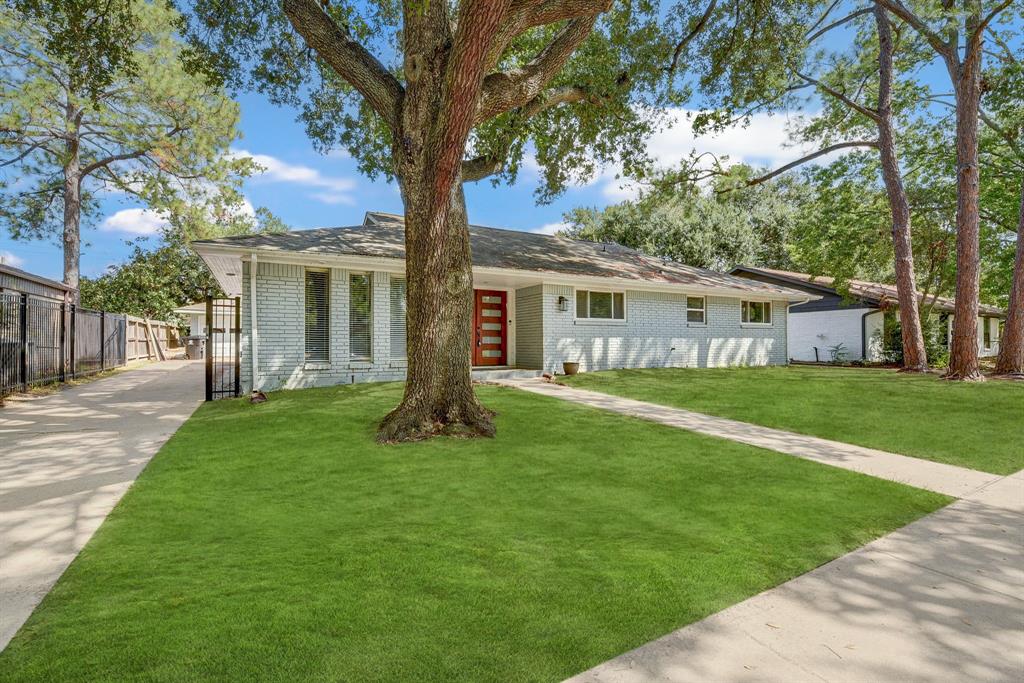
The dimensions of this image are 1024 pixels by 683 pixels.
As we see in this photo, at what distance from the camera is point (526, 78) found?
741 centimetres

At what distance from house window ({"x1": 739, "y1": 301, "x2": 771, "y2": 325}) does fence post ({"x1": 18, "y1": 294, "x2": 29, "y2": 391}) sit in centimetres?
1952

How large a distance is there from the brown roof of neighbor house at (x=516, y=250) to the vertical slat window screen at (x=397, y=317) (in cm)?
81

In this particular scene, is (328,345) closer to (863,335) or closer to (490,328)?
(490,328)

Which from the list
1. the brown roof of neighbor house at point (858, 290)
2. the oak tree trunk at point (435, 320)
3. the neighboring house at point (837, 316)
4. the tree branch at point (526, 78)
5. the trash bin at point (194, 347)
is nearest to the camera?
the oak tree trunk at point (435, 320)

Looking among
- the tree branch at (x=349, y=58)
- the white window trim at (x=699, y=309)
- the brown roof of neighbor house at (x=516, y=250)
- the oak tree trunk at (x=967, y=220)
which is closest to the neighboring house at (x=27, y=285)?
the brown roof of neighbor house at (x=516, y=250)

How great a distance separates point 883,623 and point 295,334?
10.6 metres

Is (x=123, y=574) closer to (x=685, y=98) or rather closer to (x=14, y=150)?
(x=685, y=98)

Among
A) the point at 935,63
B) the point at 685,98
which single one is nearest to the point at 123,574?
the point at 685,98

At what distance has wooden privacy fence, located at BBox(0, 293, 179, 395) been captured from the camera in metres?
10.4

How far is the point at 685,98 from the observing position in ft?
44.7

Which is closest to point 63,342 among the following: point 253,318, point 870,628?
point 253,318

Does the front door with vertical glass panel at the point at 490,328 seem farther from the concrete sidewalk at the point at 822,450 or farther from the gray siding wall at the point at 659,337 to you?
the concrete sidewalk at the point at 822,450

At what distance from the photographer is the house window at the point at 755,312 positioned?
57.7 feet

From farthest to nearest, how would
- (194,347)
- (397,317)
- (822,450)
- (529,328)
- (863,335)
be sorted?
(194,347)
(863,335)
(529,328)
(397,317)
(822,450)
